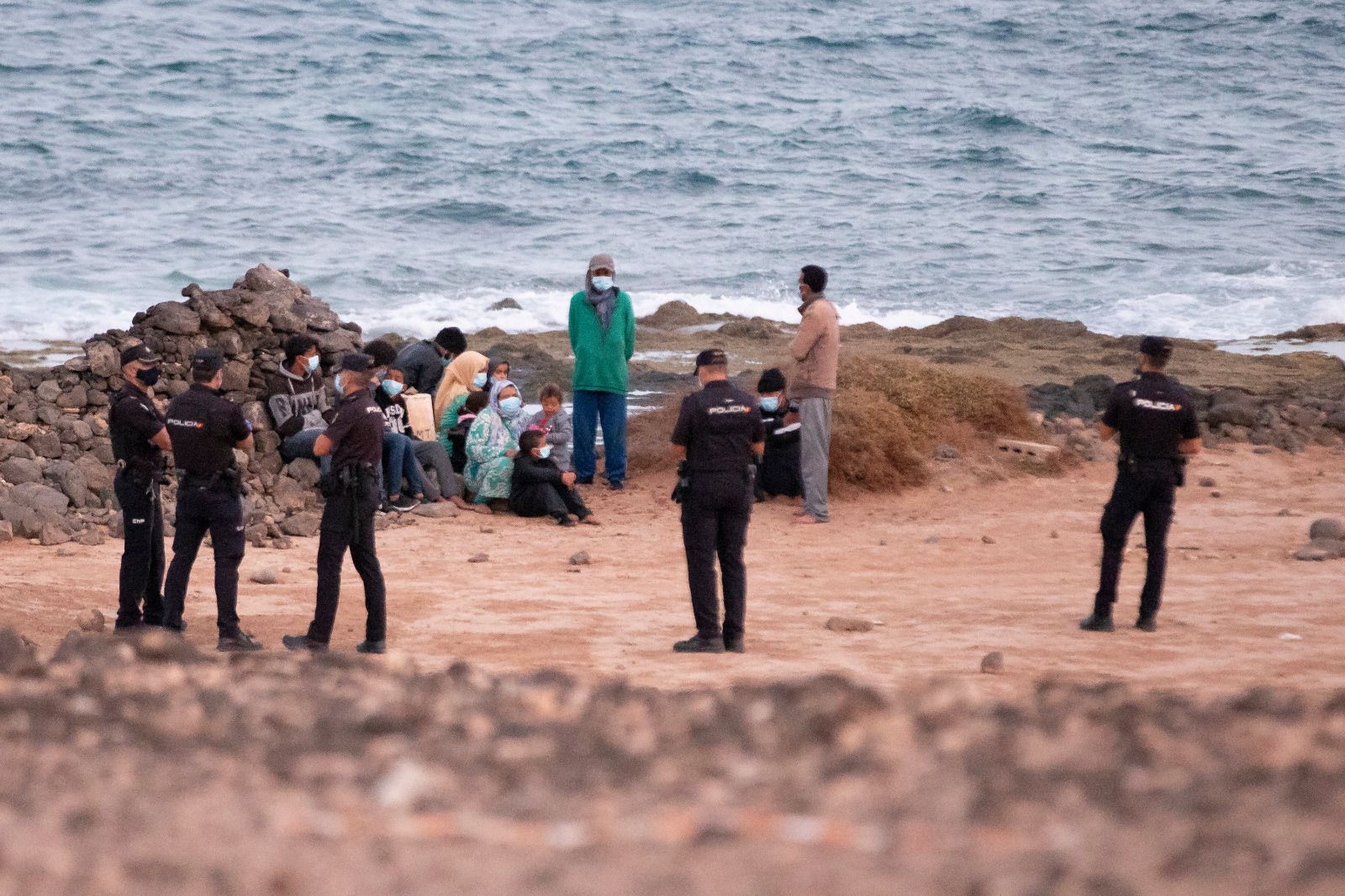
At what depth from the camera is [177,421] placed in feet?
28.0

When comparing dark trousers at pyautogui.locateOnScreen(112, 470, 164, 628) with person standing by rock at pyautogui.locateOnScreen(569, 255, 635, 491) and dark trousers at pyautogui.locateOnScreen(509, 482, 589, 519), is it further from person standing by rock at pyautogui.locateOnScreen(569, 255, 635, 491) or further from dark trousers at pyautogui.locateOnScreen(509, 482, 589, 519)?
person standing by rock at pyautogui.locateOnScreen(569, 255, 635, 491)

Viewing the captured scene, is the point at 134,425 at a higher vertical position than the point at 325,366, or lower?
lower

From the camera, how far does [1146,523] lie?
9.16 meters

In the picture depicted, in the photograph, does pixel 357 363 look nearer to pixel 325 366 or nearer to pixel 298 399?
pixel 298 399

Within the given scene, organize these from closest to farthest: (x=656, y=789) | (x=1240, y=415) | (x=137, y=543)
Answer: (x=656, y=789) < (x=137, y=543) < (x=1240, y=415)

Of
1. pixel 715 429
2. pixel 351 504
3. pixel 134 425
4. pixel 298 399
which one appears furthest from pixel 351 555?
pixel 298 399

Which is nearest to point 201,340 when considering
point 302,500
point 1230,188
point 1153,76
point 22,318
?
point 302,500

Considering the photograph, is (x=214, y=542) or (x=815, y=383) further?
(x=815, y=383)

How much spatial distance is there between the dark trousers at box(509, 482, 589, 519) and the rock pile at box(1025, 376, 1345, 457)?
545 centimetres

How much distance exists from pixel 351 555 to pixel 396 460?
14.6 feet

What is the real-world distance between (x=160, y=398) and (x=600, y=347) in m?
3.76

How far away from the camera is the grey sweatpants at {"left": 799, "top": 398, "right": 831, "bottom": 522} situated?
12703 mm

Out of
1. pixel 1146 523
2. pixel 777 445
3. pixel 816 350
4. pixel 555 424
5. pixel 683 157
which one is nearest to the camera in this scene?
pixel 1146 523

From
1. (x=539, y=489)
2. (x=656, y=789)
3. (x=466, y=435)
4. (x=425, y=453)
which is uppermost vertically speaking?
(x=466, y=435)
